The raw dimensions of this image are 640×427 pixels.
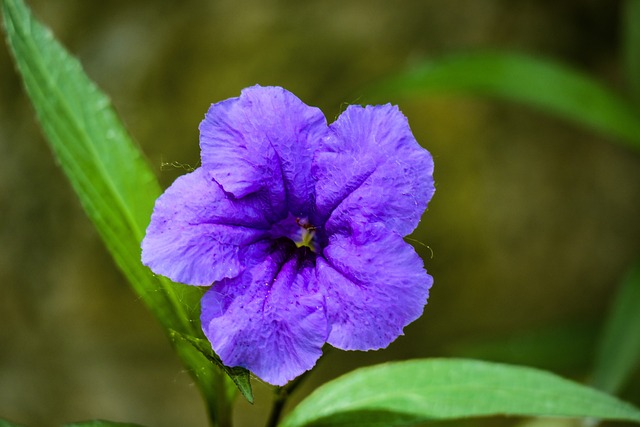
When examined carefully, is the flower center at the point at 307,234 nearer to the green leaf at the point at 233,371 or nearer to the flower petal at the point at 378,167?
the flower petal at the point at 378,167

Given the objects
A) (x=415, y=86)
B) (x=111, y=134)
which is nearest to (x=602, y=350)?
(x=415, y=86)

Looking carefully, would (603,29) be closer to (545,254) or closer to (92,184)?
(545,254)

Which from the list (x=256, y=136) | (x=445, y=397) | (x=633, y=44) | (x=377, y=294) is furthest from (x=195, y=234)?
(x=633, y=44)

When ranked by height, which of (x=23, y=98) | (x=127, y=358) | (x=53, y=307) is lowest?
(x=127, y=358)

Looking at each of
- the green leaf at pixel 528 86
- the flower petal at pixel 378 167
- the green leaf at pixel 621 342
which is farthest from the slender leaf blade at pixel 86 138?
the green leaf at pixel 621 342

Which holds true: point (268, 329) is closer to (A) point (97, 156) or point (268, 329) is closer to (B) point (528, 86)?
(A) point (97, 156)

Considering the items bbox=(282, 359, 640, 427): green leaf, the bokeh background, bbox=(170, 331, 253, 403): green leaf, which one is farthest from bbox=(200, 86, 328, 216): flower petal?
the bokeh background
